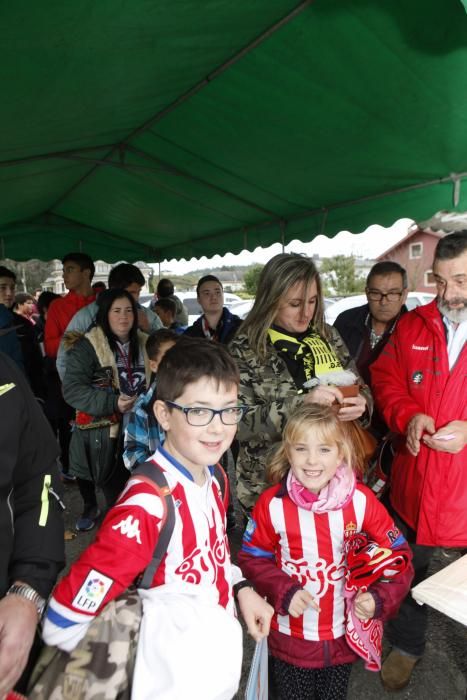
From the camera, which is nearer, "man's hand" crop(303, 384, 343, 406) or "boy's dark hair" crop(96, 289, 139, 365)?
"man's hand" crop(303, 384, 343, 406)

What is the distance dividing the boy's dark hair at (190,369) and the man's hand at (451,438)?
963 millimetres

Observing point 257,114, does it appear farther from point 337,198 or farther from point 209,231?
point 209,231

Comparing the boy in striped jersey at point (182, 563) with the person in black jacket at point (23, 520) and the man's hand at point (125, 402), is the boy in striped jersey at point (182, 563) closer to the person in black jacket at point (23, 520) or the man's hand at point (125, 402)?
the person in black jacket at point (23, 520)

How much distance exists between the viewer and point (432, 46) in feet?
6.63

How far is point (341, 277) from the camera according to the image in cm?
4769

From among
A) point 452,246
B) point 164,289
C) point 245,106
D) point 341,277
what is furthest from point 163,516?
point 341,277

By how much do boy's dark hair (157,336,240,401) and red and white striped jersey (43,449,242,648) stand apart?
0.64ft

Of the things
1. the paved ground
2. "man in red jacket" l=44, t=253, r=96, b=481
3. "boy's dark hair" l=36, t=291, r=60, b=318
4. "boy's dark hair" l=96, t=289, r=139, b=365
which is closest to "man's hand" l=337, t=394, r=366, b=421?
the paved ground

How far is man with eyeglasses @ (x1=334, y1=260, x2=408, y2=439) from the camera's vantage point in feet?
9.44

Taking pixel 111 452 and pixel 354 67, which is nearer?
pixel 354 67

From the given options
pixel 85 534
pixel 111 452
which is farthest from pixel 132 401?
pixel 85 534

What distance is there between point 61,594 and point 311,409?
3.36 ft

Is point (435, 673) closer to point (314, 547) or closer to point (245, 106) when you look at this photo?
point (314, 547)

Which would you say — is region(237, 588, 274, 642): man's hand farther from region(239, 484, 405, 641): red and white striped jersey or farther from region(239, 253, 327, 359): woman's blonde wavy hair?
region(239, 253, 327, 359): woman's blonde wavy hair
